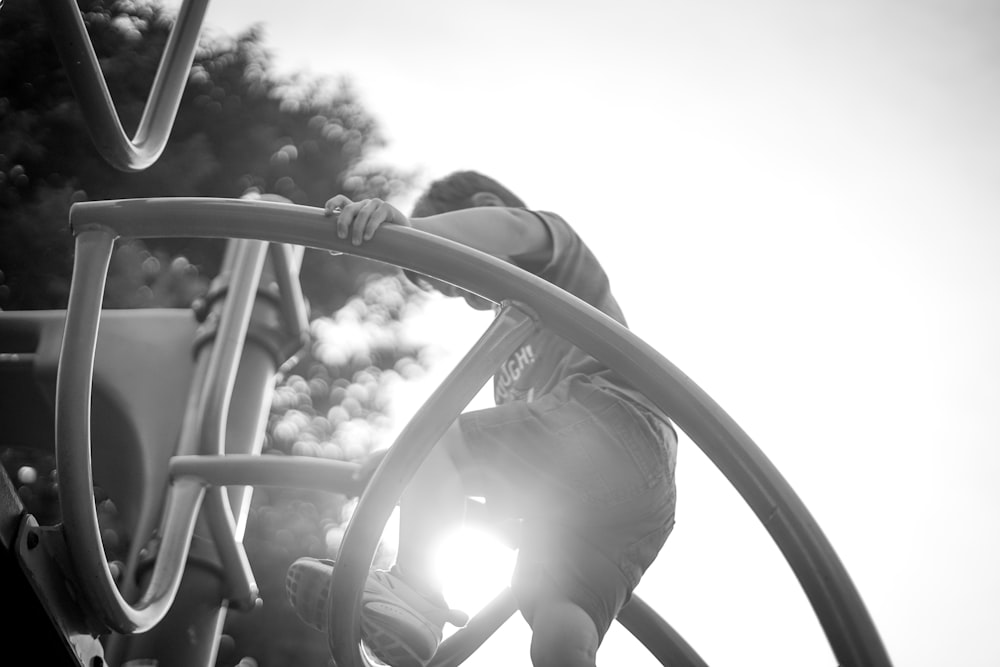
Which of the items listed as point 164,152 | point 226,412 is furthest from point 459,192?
point 164,152

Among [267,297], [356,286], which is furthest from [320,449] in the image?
[267,297]

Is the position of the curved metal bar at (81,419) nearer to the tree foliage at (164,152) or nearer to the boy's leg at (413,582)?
the boy's leg at (413,582)

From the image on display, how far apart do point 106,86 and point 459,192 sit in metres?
0.65

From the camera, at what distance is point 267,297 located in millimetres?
1840

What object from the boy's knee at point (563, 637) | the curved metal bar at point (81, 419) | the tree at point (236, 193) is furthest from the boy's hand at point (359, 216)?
the tree at point (236, 193)

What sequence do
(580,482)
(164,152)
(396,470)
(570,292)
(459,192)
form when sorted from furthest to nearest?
(164,152)
(459,192)
(570,292)
(580,482)
(396,470)

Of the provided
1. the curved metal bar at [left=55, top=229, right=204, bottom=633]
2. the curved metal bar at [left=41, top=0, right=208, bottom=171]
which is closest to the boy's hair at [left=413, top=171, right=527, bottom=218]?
the curved metal bar at [left=41, top=0, right=208, bottom=171]

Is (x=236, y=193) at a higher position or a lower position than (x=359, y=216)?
lower

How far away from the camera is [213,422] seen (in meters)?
1.55

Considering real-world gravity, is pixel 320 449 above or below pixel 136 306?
below

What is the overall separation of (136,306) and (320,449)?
4.08ft

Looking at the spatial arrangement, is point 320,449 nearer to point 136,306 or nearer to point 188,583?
point 136,306

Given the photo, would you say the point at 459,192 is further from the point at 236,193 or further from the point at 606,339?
the point at 236,193

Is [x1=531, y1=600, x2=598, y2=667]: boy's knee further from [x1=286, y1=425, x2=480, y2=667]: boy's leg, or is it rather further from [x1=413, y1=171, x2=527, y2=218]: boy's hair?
[x1=413, y1=171, x2=527, y2=218]: boy's hair
